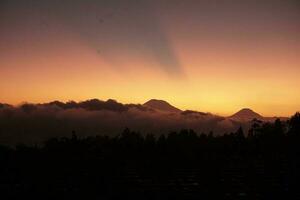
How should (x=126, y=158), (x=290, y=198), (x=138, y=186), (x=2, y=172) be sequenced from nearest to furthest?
(x=290, y=198), (x=138, y=186), (x=126, y=158), (x=2, y=172)

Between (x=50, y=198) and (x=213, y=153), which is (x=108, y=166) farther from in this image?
(x=213, y=153)

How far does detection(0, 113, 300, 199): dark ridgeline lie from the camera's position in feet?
54.5

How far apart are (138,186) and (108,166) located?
73.7 inches

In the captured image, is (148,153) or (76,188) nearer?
(76,188)

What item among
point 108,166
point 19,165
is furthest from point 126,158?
point 19,165

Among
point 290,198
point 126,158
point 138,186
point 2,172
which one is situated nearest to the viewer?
point 290,198

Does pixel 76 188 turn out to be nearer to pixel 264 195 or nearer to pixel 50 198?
pixel 50 198

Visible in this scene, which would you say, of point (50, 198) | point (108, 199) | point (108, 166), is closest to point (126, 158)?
point (108, 166)

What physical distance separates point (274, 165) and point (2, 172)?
43.3 feet

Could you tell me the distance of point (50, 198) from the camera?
1986cm

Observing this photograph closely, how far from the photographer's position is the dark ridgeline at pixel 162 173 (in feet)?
54.5

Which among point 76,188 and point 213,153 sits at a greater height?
point 213,153

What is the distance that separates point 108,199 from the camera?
61.8 ft

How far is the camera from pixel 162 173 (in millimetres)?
18516
